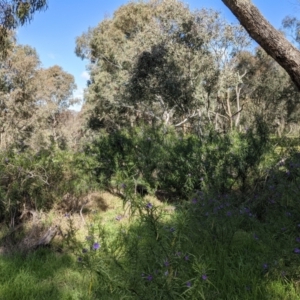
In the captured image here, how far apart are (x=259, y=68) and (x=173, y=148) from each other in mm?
24736

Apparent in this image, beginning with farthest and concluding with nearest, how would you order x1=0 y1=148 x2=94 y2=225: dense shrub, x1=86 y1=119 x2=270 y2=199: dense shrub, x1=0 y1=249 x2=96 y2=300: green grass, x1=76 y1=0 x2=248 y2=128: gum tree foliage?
x1=76 y1=0 x2=248 y2=128: gum tree foliage, x1=86 y1=119 x2=270 y2=199: dense shrub, x1=0 y1=148 x2=94 y2=225: dense shrub, x1=0 y1=249 x2=96 y2=300: green grass

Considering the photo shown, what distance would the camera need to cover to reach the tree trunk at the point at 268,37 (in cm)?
367

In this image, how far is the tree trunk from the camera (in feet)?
12.1

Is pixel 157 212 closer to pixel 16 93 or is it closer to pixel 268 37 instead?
pixel 268 37

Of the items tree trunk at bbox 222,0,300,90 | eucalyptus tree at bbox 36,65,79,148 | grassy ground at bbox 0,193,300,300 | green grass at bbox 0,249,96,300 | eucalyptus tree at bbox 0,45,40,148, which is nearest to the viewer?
grassy ground at bbox 0,193,300,300

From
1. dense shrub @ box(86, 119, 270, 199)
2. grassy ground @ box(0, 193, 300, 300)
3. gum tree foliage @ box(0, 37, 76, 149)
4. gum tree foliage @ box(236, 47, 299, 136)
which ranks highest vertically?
gum tree foliage @ box(0, 37, 76, 149)

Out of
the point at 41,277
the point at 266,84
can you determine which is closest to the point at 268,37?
the point at 41,277

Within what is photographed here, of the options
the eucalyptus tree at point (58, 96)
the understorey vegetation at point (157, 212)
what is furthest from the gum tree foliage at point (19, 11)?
the eucalyptus tree at point (58, 96)

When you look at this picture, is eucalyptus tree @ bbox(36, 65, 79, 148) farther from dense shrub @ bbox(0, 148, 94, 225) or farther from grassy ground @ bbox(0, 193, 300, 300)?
grassy ground @ bbox(0, 193, 300, 300)

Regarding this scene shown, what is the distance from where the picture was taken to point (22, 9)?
759 centimetres

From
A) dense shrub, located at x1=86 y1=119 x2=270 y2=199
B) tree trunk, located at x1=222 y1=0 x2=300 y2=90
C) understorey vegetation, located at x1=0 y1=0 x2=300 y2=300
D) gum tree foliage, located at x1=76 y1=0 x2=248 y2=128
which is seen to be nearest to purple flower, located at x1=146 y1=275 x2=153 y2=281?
understorey vegetation, located at x1=0 y1=0 x2=300 y2=300

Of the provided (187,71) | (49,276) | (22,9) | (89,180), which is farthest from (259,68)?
(49,276)

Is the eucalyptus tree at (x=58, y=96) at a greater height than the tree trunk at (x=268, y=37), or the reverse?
the eucalyptus tree at (x=58, y=96)

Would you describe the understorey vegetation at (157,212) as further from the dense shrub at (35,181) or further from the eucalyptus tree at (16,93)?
the eucalyptus tree at (16,93)
